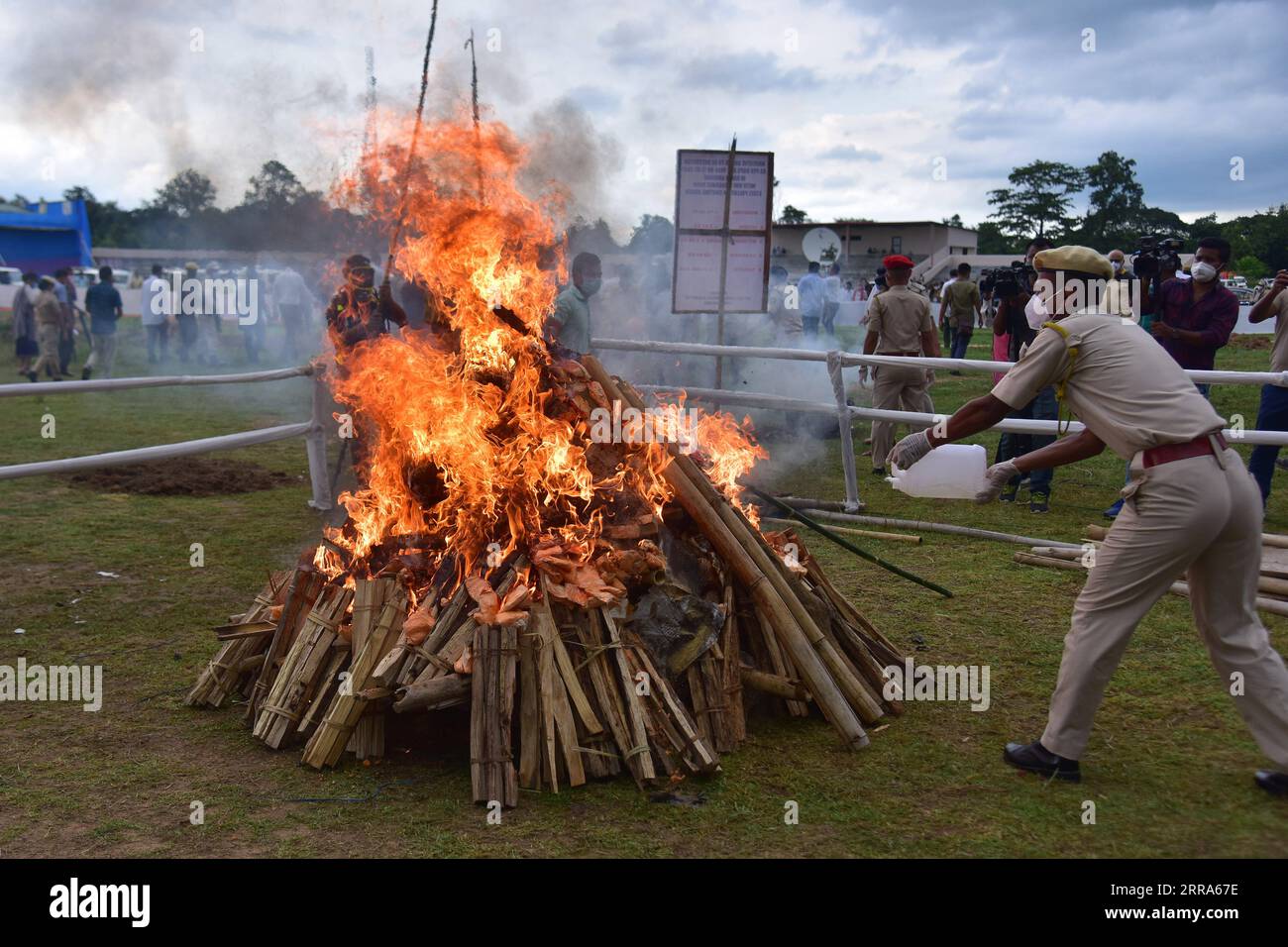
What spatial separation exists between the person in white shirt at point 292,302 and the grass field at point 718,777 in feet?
49.5

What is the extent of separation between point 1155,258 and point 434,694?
30.5ft

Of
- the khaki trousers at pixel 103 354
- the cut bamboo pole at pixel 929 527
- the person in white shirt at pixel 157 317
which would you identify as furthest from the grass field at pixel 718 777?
the person in white shirt at pixel 157 317

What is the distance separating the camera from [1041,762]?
453 centimetres

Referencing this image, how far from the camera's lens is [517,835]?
4016 mm

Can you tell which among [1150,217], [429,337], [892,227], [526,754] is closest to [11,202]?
[429,337]

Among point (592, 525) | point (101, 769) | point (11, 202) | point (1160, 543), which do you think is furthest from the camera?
point (11, 202)

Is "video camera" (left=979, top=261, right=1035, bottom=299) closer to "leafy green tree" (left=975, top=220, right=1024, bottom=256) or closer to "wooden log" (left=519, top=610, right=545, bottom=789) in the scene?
"wooden log" (left=519, top=610, right=545, bottom=789)

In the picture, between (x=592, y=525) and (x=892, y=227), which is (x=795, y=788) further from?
(x=892, y=227)

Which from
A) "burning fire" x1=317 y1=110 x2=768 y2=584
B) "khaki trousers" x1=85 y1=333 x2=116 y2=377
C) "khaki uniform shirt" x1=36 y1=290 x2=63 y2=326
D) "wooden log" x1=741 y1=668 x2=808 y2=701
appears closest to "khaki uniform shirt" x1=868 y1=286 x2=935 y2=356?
"burning fire" x1=317 y1=110 x2=768 y2=584

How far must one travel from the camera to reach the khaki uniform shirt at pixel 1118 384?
14.0 feet

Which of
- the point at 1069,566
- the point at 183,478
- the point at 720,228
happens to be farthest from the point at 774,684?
the point at 720,228

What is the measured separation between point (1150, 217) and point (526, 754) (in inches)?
2706

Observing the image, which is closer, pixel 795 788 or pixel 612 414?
pixel 795 788

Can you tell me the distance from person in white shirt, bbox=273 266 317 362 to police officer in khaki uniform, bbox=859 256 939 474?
582 inches
